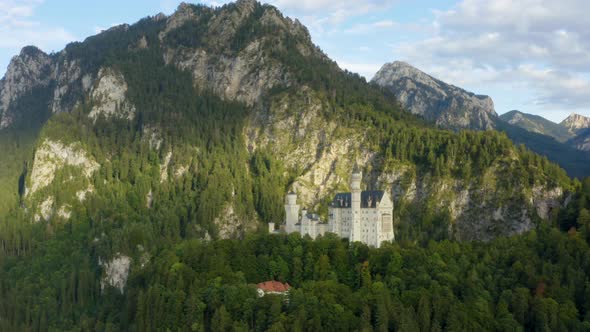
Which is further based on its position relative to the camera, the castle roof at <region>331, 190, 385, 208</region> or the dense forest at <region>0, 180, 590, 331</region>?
the castle roof at <region>331, 190, 385, 208</region>

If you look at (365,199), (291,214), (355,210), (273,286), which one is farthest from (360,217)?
(273,286)

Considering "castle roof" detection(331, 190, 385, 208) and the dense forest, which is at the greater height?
"castle roof" detection(331, 190, 385, 208)

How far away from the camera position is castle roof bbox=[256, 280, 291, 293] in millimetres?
118812

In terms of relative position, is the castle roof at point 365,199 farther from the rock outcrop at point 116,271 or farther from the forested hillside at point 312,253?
the rock outcrop at point 116,271

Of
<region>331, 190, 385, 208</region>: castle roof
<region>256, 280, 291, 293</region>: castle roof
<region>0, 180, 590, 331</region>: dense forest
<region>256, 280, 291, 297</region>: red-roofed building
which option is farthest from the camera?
<region>331, 190, 385, 208</region>: castle roof

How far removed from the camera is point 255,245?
137 m

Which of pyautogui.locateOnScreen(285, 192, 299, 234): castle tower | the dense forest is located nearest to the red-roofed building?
the dense forest

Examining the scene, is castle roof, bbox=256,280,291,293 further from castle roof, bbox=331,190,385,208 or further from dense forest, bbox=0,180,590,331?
castle roof, bbox=331,190,385,208

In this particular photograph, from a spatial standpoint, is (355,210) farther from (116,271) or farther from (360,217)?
(116,271)

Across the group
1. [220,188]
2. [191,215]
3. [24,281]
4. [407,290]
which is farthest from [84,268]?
[407,290]

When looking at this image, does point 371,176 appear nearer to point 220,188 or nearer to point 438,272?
point 220,188

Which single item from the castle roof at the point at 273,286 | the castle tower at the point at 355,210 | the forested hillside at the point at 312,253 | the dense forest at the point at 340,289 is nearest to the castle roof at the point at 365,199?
the castle tower at the point at 355,210

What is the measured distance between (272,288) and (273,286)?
0.80 metres

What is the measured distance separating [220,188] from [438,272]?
8756cm
